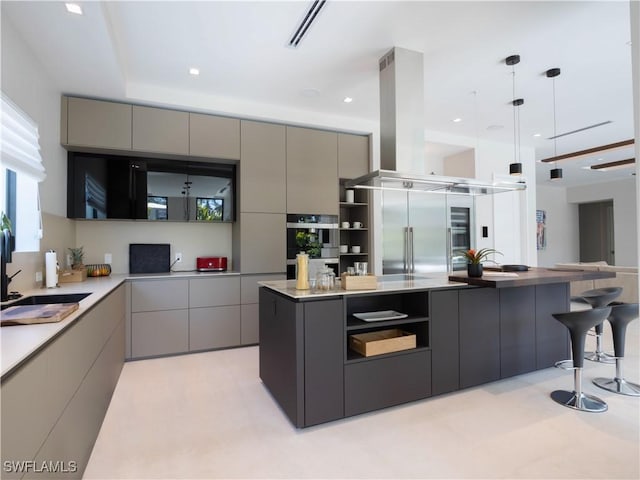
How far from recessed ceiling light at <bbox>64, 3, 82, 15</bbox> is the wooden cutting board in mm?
1899

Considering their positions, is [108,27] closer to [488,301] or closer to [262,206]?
[262,206]

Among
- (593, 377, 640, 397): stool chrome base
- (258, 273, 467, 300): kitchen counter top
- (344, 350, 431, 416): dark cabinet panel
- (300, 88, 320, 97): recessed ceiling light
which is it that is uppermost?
(300, 88, 320, 97): recessed ceiling light

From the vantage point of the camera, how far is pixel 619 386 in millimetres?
2777

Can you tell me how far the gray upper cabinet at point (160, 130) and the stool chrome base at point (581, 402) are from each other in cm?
424

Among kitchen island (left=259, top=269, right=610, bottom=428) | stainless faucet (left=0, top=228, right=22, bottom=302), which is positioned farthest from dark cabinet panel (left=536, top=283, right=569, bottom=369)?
stainless faucet (left=0, top=228, right=22, bottom=302)

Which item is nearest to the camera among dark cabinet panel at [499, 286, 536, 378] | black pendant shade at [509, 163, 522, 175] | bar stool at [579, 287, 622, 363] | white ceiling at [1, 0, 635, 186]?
white ceiling at [1, 0, 635, 186]

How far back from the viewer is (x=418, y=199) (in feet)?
16.3

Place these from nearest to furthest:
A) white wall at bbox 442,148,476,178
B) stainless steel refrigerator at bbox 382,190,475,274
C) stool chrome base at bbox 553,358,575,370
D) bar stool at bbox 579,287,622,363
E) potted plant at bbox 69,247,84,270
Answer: bar stool at bbox 579,287,622,363
stool chrome base at bbox 553,358,575,370
potted plant at bbox 69,247,84,270
stainless steel refrigerator at bbox 382,190,475,274
white wall at bbox 442,148,476,178

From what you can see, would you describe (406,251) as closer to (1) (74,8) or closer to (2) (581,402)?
(2) (581,402)

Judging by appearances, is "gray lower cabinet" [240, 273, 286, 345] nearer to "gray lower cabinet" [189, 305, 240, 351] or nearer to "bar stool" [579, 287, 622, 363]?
"gray lower cabinet" [189, 305, 240, 351]

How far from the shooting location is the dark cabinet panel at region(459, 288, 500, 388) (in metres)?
2.73

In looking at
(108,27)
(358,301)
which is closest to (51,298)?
(108,27)

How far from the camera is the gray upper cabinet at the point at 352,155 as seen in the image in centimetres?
452

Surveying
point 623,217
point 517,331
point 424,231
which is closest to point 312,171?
point 424,231
